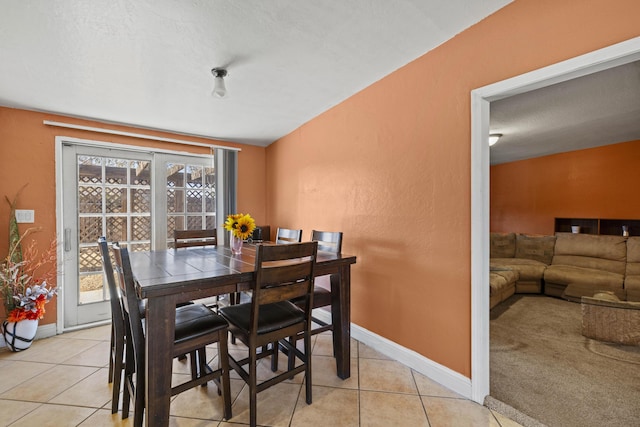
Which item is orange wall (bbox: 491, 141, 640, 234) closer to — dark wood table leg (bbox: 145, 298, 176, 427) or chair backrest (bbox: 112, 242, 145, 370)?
dark wood table leg (bbox: 145, 298, 176, 427)

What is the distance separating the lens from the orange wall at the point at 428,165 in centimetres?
142

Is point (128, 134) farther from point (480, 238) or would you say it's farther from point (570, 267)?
point (570, 267)

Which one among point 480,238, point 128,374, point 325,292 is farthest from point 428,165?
point 128,374

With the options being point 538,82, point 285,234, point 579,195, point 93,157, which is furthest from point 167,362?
point 579,195

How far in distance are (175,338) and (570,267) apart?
4760mm

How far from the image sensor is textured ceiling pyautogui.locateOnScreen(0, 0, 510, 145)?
4.94 ft

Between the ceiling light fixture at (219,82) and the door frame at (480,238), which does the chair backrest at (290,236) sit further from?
the door frame at (480,238)

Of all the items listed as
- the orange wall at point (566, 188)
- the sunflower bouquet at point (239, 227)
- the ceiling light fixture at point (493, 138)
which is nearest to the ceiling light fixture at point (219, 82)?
the sunflower bouquet at point (239, 227)

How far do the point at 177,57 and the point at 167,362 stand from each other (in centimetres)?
193

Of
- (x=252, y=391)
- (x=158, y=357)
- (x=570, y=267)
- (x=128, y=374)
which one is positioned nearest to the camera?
(x=158, y=357)

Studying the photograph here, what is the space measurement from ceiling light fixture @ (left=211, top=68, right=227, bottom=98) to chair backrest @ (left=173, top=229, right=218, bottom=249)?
1421 mm

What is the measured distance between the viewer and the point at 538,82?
1.45 metres

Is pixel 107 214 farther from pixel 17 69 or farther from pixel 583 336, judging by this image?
pixel 583 336

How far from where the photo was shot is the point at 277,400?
178 cm
